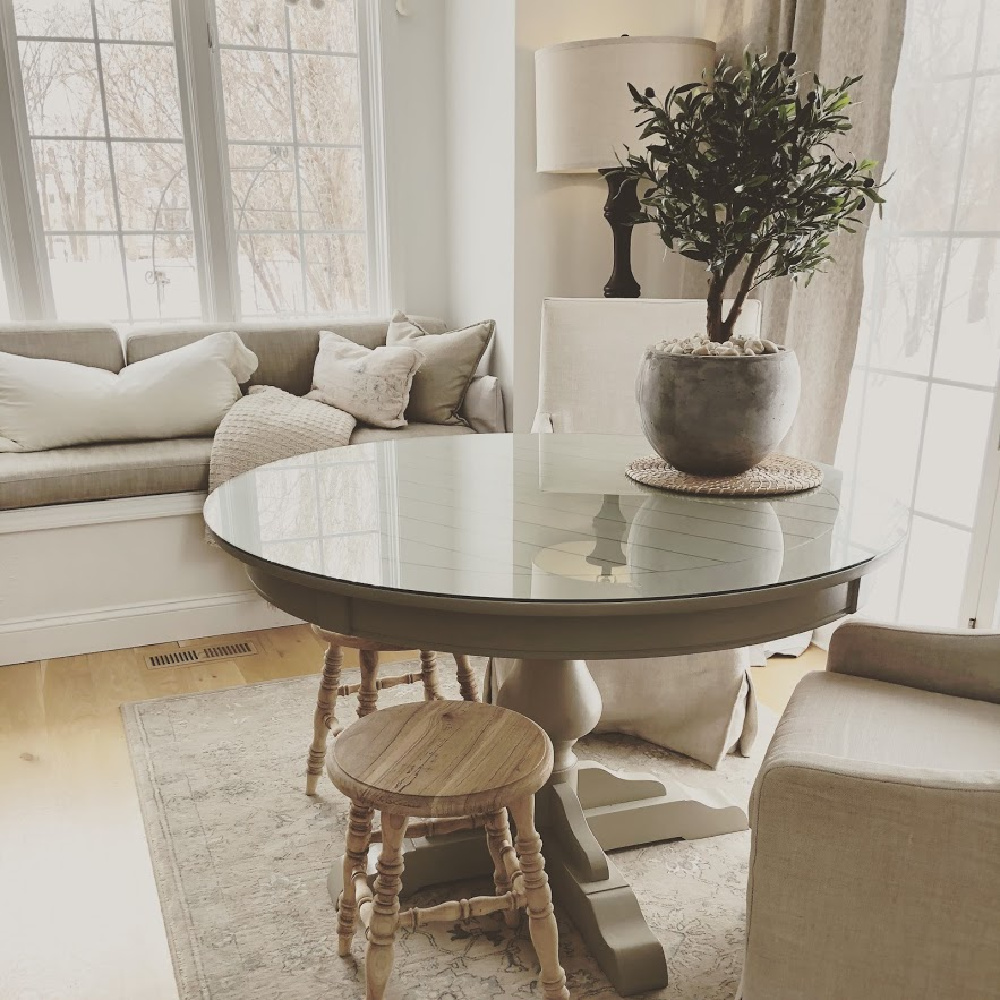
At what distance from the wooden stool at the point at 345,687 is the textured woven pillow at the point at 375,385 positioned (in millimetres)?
1320

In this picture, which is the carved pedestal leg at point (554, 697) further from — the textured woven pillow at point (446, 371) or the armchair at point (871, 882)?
the textured woven pillow at point (446, 371)

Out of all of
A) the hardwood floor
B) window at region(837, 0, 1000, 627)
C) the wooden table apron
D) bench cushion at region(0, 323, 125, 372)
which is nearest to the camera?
the wooden table apron

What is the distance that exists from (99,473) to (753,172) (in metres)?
2.18

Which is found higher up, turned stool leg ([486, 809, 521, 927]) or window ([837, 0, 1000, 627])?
window ([837, 0, 1000, 627])

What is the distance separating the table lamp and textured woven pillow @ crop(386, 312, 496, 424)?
75 cm

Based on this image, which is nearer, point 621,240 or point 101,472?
point 101,472

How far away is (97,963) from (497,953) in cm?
69

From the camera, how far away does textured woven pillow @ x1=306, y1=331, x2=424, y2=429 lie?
322 centimetres

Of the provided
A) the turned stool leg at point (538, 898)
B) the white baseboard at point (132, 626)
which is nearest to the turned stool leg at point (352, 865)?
the turned stool leg at point (538, 898)

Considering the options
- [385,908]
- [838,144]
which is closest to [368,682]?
[385,908]

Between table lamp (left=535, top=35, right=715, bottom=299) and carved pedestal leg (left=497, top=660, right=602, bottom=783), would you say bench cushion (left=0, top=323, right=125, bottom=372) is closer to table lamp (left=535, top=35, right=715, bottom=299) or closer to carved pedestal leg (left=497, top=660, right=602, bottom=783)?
table lamp (left=535, top=35, right=715, bottom=299)

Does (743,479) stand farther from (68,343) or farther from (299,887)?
(68,343)

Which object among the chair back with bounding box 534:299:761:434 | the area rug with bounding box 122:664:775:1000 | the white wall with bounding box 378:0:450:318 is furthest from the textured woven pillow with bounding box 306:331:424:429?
the area rug with bounding box 122:664:775:1000

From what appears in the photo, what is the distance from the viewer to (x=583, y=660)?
1.26 metres
